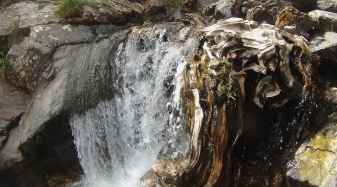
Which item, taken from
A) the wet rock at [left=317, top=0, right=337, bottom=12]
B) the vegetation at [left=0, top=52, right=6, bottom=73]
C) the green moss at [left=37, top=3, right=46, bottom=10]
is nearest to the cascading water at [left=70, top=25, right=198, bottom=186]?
the vegetation at [left=0, top=52, right=6, bottom=73]

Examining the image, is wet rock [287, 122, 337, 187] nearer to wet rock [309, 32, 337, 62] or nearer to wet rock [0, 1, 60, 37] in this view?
wet rock [309, 32, 337, 62]

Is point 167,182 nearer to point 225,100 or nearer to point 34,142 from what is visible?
point 225,100

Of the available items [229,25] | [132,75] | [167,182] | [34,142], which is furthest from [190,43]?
[34,142]

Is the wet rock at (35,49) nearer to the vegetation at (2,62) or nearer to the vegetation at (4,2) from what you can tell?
the vegetation at (2,62)

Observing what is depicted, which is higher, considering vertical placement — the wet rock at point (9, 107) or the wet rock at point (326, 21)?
the wet rock at point (326, 21)

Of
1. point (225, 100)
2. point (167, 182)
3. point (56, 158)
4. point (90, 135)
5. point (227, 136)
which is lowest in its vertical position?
point (56, 158)

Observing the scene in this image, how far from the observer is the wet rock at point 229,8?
6.79 meters

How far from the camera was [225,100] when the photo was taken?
4.58 meters

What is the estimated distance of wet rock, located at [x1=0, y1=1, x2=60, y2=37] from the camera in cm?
741

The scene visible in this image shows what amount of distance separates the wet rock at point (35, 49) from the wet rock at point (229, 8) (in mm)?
2573

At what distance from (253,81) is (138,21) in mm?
3891

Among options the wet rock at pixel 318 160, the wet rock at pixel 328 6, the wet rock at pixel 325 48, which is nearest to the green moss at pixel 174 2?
the wet rock at pixel 328 6

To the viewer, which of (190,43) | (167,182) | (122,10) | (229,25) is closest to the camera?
(167,182)

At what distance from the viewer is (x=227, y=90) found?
15.0 ft
